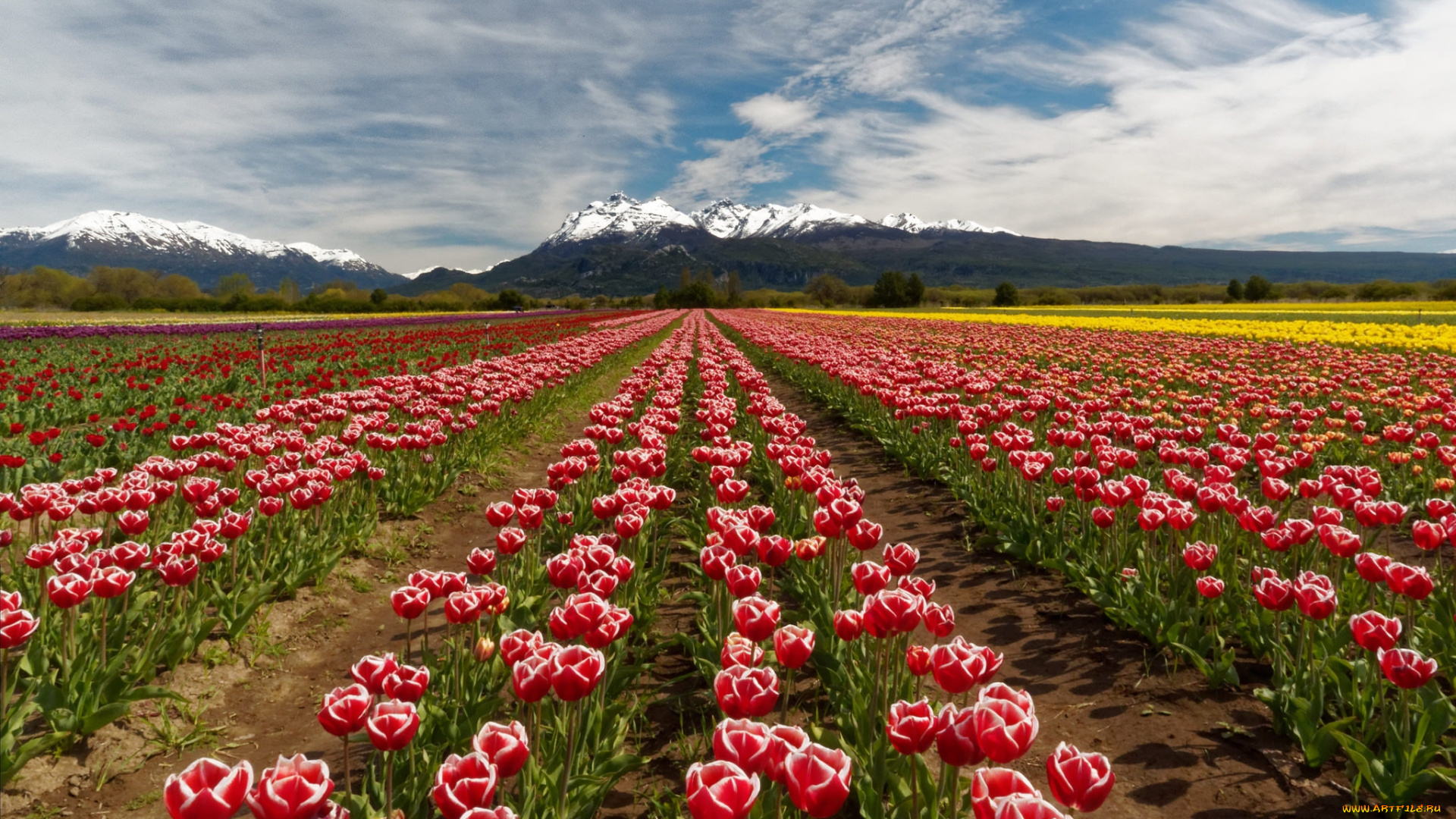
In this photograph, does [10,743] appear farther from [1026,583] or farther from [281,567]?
[1026,583]

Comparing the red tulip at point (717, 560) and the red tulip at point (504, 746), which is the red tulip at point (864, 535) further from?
the red tulip at point (504, 746)

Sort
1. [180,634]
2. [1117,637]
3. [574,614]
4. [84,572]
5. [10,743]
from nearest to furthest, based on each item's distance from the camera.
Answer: [574,614] < [10,743] < [84,572] < [180,634] < [1117,637]

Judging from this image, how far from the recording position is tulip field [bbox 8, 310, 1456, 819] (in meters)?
2.43

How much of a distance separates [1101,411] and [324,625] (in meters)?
9.60

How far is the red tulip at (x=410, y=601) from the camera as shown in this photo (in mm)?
3424

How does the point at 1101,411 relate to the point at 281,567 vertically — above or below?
above

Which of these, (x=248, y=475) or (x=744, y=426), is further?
(x=744, y=426)

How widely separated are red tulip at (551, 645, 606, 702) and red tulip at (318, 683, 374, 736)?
25.8 inches

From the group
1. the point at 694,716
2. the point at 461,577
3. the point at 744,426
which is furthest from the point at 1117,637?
the point at 744,426

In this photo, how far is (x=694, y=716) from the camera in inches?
167

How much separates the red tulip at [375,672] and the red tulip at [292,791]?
74cm

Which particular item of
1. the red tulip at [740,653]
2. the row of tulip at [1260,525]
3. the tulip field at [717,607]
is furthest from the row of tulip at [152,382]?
the row of tulip at [1260,525]

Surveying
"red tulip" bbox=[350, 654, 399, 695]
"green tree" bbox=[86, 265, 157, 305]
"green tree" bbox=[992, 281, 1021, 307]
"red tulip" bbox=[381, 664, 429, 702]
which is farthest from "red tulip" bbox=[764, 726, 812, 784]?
"green tree" bbox=[86, 265, 157, 305]

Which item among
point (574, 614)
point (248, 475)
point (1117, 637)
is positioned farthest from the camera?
point (248, 475)
